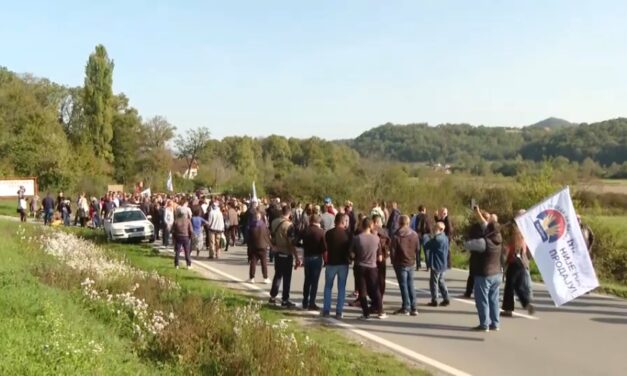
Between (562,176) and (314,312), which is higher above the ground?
(562,176)

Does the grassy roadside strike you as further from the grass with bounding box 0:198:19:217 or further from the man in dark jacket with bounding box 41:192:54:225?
the grass with bounding box 0:198:19:217

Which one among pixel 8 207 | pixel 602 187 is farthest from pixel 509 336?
pixel 8 207

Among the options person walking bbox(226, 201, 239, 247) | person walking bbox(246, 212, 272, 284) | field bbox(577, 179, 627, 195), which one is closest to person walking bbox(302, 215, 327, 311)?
person walking bbox(246, 212, 272, 284)

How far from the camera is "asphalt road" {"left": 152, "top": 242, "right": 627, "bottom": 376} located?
8547 millimetres

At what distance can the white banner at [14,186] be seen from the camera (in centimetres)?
4466

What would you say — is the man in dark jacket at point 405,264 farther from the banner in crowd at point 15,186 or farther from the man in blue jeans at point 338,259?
the banner in crowd at point 15,186

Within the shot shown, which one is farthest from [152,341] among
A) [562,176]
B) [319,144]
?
[319,144]

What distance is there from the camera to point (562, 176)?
31688 mm

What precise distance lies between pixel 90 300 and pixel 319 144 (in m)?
86.2

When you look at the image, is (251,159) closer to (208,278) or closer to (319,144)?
(319,144)

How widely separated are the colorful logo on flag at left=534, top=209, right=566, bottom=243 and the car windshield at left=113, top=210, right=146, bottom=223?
1819cm

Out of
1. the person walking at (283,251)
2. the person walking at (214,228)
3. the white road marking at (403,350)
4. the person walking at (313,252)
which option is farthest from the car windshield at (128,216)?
the white road marking at (403,350)

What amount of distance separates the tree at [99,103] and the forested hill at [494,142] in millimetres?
29808

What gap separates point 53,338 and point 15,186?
A: 138ft
